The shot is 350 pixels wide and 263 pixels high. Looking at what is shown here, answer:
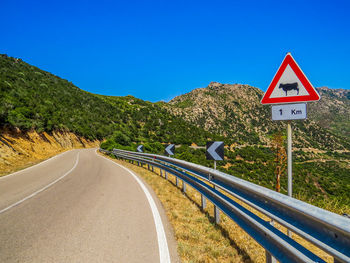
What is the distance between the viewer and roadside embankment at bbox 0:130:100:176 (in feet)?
52.5

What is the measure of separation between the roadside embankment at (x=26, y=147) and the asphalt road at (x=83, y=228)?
842 centimetres

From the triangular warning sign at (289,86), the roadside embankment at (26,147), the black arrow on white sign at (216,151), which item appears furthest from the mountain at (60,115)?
the triangular warning sign at (289,86)

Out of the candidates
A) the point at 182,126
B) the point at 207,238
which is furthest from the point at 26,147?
the point at 182,126

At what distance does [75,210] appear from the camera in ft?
17.5

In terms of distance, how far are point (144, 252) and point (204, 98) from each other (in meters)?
149

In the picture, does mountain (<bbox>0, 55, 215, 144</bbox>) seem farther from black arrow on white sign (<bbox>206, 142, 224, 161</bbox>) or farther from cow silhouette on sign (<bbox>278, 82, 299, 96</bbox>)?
cow silhouette on sign (<bbox>278, 82, 299, 96</bbox>)

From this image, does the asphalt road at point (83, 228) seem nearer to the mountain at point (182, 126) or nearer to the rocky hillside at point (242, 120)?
the mountain at point (182, 126)

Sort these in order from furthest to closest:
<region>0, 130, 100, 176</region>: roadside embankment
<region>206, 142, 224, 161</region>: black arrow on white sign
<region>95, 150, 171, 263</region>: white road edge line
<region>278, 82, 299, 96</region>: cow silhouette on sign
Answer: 1. <region>0, 130, 100, 176</region>: roadside embankment
2. <region>206, 142, 224, 161</region>: black arrow on white sign
3. <region>278, 82, 299, 96</region>: cow silhouette on sign
4. <region>95, 150, 171, 263</region>: white road edge line

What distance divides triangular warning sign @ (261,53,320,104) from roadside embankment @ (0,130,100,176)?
45.5 feet

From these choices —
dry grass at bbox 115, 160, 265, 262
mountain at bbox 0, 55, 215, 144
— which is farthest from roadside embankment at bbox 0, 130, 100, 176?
dry grass at bbox 115, 160, 265, 262

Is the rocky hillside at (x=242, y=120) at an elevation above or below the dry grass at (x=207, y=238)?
above

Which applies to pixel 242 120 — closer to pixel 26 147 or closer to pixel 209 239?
pixel 26 147

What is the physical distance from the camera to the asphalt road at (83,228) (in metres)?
3.27

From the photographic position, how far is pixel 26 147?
21.7m
